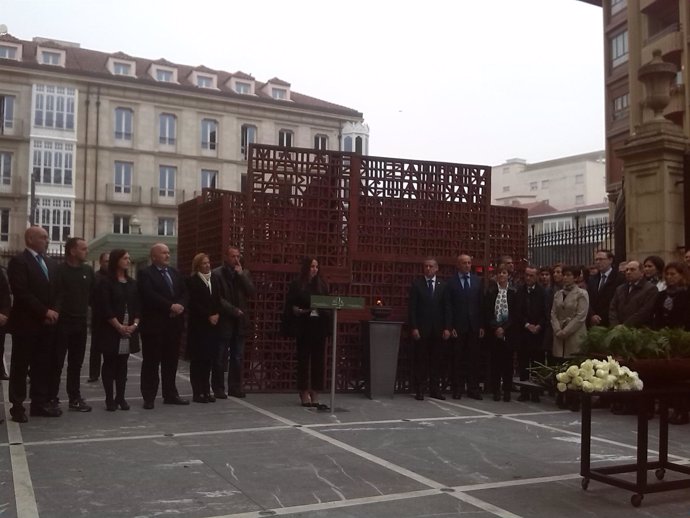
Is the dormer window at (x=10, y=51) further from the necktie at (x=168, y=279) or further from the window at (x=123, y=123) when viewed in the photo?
the necktie at (x=168, y=279)

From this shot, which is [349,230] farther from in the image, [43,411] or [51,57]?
[51,57]

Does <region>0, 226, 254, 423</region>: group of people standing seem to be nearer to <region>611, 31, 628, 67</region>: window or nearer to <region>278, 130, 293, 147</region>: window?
<region>611, 31, 628, 67</region>: window

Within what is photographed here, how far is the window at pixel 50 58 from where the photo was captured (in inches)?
1954

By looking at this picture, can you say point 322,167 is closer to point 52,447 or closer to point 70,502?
point 52,447

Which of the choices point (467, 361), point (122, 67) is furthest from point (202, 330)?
point (122, 67)

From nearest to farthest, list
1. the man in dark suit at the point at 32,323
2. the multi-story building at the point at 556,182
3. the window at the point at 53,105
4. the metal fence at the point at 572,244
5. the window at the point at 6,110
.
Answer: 1. the man in dark suit at the point at 32,323
2. the metal fence at the point at 572,244
3. the window at the point at 6,110
4. the window at the point at 53,105
5. the multi-story building at the point at 556,182

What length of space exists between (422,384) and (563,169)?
72968mm

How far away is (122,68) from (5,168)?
10170mm

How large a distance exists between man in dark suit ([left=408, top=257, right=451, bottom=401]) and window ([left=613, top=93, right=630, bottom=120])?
36.2 m

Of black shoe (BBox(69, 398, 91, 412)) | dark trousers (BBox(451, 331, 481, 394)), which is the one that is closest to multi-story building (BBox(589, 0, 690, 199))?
dark trousers (BBox(451, 331, 481, 394))

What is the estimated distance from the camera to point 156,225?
5178 centimetres

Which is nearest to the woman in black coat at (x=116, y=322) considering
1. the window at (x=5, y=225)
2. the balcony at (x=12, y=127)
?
the window at (x=5, y=225)

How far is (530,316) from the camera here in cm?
1108

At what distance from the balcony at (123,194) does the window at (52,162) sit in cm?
251
